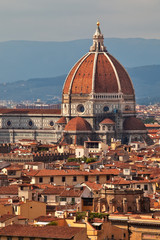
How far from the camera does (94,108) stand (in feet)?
540

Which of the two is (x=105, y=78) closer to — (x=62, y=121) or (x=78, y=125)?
(x=62, y=121)

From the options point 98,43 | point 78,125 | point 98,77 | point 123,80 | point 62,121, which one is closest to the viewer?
point 78,125

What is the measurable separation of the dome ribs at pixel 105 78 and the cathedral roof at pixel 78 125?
8258 millimetres

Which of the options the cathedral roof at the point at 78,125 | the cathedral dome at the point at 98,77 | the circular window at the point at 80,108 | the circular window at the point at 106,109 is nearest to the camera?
the cathedral roof at the point at 78,125

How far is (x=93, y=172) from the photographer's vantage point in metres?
68.8

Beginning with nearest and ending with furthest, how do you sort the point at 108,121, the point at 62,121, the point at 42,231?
the point at 42,231, the point at 108,121, the point at 62,121

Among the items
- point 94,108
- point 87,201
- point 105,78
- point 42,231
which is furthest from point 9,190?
point 105,78

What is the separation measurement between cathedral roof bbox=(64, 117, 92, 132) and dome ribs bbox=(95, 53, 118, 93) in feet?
27.1

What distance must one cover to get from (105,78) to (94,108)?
16.0 feet

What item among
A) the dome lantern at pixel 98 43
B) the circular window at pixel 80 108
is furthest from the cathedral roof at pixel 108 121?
the dome lantern at pixel 98 43

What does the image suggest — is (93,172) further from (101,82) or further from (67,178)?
(101,82)

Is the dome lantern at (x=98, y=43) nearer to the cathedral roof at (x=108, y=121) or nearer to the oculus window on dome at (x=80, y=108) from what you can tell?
the oculus window on dome at (x=80, y=108)

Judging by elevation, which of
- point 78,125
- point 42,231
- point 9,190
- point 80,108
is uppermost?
point 80,108

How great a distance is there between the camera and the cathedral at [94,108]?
521ft
